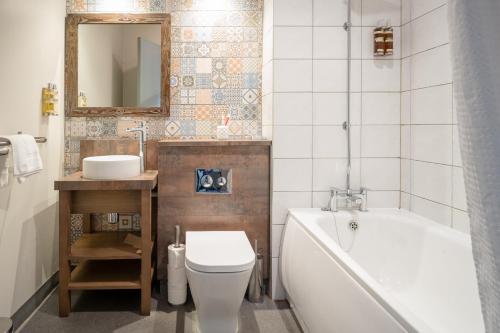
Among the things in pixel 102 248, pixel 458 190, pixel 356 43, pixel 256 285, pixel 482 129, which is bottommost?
pixel 256 285

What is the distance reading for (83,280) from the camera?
7.66 ft

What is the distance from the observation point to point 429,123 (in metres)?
2.22

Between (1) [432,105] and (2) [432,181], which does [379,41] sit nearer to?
(1) [432,105]

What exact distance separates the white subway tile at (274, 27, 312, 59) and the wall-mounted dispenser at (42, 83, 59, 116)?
1.41 metres

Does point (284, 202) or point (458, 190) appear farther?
point (284, 202)

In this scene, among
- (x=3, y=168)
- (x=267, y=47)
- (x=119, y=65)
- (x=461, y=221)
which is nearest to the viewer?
(x=3, y=168)

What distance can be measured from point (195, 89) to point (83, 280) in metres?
1.48

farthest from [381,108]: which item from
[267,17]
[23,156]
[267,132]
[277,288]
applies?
[23,156]

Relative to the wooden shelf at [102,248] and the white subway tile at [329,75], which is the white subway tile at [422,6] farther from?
the wooden shelf at [102,248]

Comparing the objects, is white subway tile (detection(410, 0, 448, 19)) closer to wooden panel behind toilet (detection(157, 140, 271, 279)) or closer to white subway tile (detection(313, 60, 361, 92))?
→ white subway tile (detection(313, 60, 361, 92))

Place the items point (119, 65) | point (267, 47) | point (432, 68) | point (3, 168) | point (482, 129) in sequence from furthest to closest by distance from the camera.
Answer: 1. point (119, 65)
2. point (267, 47)
3. point (432, 68)
4. point (3, 168)
5. point (482, 129)

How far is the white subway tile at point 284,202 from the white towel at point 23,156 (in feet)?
4.52

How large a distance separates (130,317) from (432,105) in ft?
6.85

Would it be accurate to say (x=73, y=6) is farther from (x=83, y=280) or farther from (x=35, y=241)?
(x=83, y=280)
